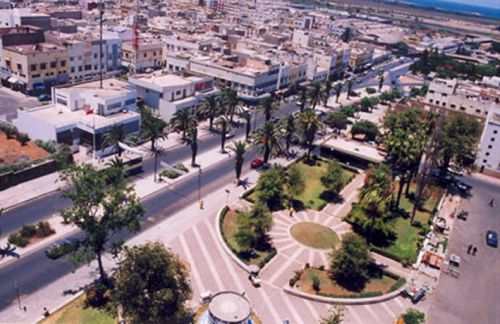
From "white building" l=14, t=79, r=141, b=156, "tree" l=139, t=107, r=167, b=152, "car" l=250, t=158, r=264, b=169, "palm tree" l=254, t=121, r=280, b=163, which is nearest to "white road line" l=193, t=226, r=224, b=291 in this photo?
"palm tree" l=254, t=121, r=280, b=163

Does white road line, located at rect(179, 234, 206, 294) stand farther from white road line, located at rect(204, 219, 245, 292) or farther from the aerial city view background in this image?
white road line, located at rect(204, 219, 245, 292)

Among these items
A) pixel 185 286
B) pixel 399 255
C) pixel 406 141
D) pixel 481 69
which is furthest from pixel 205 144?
pixel 481 69

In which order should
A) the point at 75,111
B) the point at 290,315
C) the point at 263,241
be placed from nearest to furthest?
the point at 290,315 → the point at 263,241 → the point at 75,111

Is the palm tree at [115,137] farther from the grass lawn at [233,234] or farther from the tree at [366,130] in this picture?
the tree at [366,130]

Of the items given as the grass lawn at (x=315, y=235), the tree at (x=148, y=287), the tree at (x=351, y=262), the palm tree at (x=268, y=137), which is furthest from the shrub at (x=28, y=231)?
the palm tree at (x=268, y=137)

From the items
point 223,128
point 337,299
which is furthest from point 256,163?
point 337,299

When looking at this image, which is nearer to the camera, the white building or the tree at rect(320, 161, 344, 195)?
the tree at rect(320, 161, 344, 195)

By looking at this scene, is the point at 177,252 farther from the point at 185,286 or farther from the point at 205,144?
the point at 205,144
